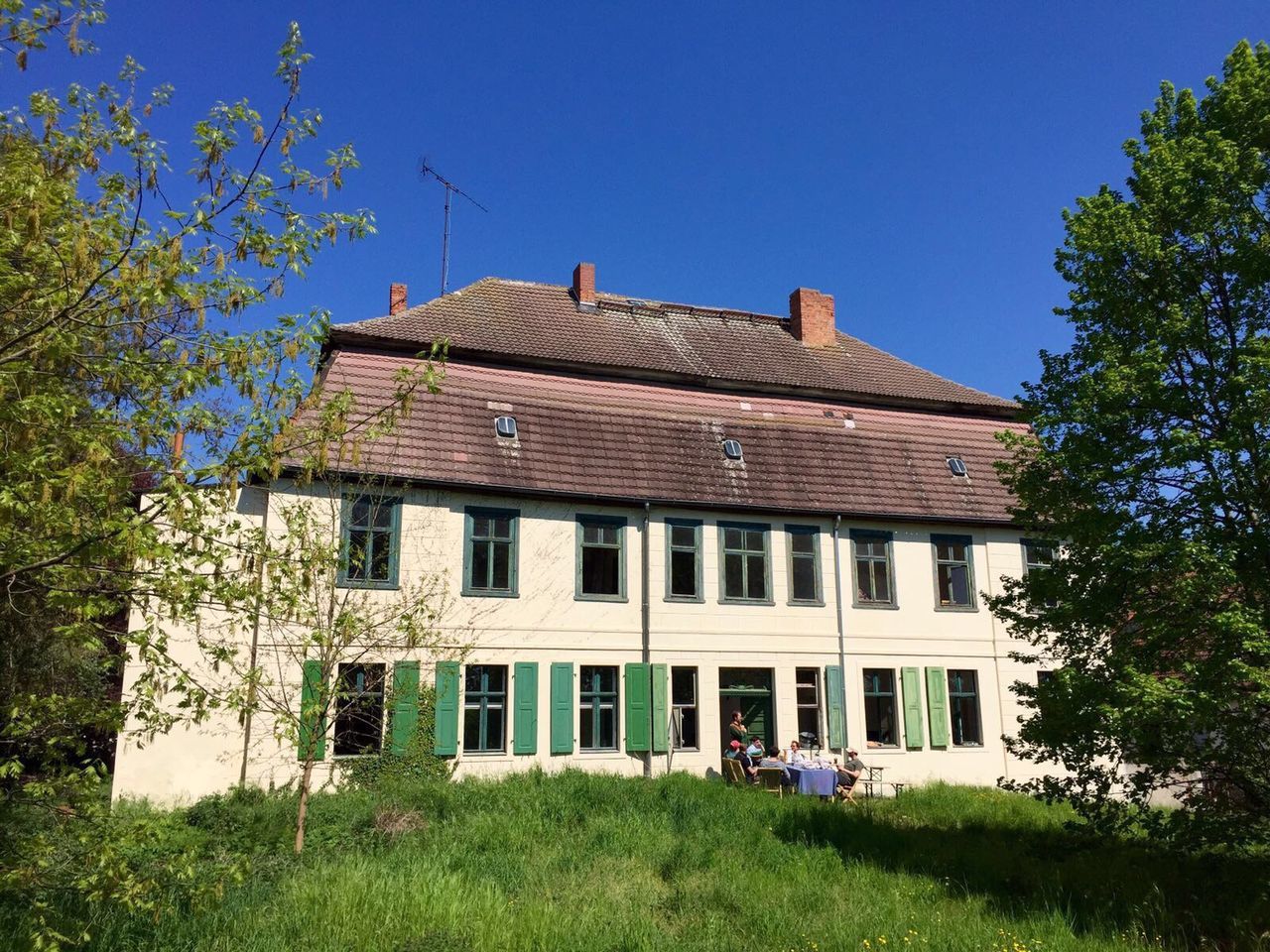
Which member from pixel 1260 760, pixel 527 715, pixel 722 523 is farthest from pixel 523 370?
pixel 1260 760

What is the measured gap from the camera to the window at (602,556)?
18.0 metres

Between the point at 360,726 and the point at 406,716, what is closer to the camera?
the point at 406,716

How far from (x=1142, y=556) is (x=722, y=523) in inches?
378

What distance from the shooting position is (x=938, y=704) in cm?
1936

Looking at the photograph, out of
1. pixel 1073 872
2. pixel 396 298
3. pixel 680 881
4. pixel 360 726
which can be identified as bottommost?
pixel 1073 872

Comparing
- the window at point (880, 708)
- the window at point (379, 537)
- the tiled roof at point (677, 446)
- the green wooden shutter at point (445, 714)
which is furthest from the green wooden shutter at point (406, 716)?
the window at point (880, 708)

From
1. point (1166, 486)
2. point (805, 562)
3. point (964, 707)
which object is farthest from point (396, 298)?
point (1166, 486)

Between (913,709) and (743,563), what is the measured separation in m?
4.51

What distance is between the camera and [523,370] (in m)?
19.7

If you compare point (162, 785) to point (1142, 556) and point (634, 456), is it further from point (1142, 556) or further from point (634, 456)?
point (1142, 556)

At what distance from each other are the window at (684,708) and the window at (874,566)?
4112mm

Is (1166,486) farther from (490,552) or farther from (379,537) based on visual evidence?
(379,537)

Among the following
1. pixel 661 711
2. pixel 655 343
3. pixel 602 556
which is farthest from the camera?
pixel 655 343

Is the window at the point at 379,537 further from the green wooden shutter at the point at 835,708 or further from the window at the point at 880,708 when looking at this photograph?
the window at the point at 880,708
